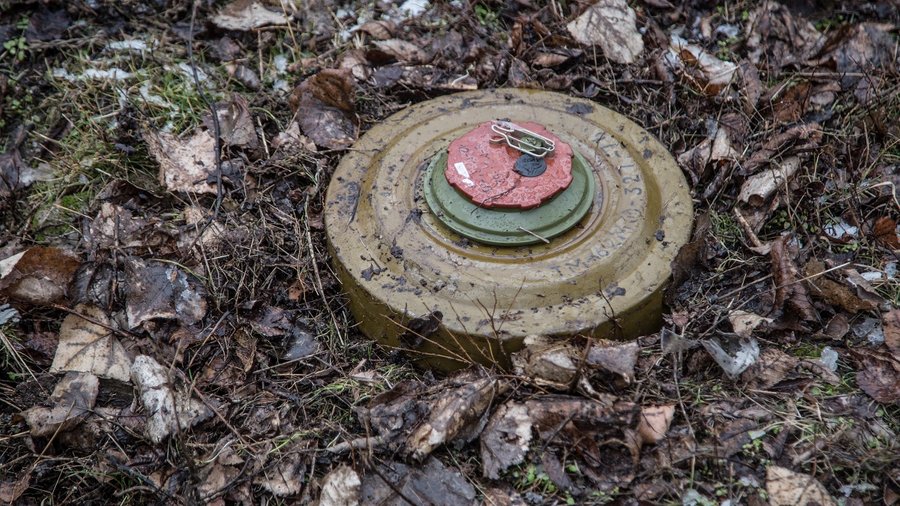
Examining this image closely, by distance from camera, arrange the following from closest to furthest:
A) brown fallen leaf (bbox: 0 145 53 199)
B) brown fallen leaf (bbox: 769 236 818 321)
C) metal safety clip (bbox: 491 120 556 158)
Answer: brown fallen leaf (bbox: 769 236 818 321)
metal safety clip (bbox: 491 120 556 158)
brown fallen leaf (bbox: 0 145 53 199)

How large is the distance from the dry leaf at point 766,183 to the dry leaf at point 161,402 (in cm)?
227

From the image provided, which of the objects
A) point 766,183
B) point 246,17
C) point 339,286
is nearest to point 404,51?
point 246,17

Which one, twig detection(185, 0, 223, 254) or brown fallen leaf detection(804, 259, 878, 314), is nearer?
brown fallen leaf detection(804, 259, 878, 314)

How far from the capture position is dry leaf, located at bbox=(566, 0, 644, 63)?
351 centimetres

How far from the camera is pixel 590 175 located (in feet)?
8.86

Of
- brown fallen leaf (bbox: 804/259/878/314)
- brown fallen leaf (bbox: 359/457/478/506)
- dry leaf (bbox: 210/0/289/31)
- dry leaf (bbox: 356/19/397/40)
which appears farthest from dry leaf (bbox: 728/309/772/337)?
dry leaf (bbox: 210/0/289/31)

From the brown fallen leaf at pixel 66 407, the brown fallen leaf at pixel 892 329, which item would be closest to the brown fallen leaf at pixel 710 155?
the brown fallen leaf at pixel 892 329

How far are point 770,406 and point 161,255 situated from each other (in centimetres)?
232

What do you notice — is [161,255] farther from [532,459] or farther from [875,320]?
[875,320]

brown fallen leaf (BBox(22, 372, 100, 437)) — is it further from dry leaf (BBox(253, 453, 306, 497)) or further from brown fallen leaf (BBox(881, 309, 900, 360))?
brown fallen leaf (BBox(881, 309, 900, 360))

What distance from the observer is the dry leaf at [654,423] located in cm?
216

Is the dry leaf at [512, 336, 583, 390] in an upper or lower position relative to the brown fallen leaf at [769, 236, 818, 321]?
lower

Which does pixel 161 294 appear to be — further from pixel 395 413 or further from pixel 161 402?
pixel 395 413

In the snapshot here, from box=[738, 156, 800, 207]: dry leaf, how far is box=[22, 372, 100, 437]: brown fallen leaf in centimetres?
264
